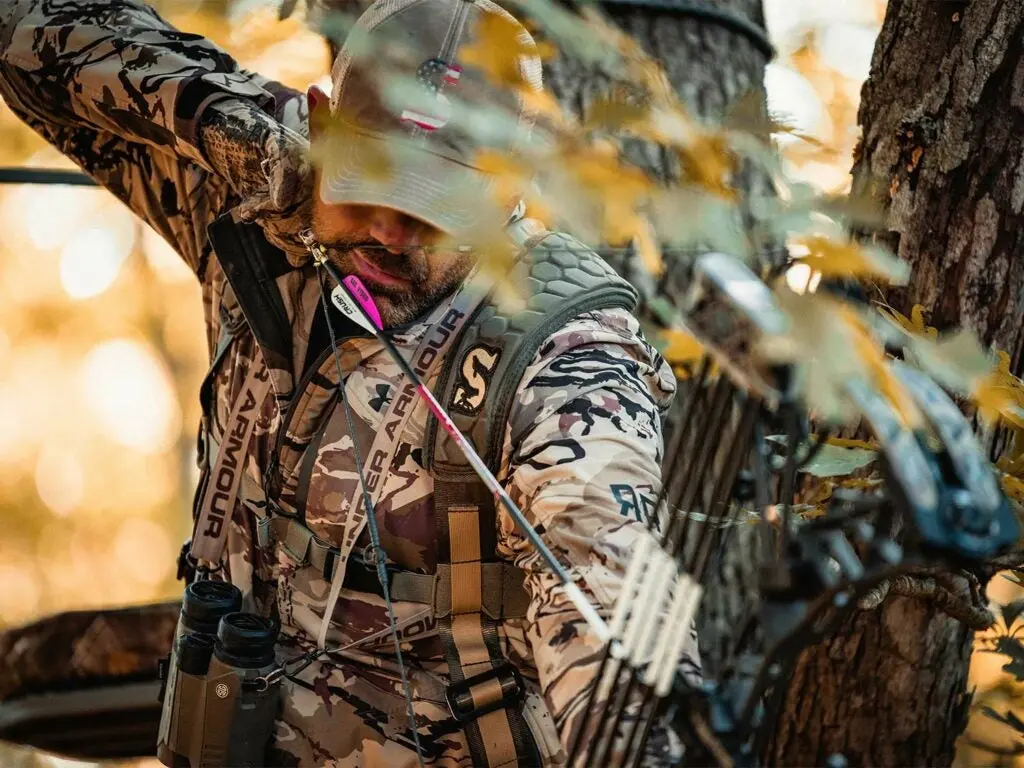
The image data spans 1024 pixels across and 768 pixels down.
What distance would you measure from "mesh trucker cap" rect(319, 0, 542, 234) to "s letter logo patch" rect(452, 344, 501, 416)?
276 millimetres

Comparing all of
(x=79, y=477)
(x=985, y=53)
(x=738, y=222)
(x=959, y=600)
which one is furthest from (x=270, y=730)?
(x=79, y=477)

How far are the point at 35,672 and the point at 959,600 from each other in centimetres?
274

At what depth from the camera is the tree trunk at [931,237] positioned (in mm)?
2297

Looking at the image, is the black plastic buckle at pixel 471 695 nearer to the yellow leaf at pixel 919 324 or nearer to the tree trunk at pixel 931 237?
the tree trunk at pixel 931 237

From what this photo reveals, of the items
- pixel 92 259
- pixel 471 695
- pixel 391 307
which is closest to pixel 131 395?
pixel 92 259

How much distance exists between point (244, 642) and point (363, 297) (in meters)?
0.70

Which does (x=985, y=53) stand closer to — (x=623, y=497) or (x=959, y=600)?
(x=959, y=600)

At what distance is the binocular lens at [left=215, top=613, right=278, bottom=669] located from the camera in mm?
2113

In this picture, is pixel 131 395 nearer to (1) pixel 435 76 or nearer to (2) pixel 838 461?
(1) pixel 435 76

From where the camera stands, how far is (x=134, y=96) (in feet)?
8.52

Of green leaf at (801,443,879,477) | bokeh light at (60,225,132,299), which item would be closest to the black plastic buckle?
green leaf at (801,443,879,477)

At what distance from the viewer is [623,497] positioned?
1.77 metres

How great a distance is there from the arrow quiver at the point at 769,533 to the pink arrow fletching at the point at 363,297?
0.86m

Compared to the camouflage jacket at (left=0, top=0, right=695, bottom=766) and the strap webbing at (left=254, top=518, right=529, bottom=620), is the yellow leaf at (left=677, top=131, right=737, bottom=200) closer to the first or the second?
the camouflage jacket at (left=0, top=0, right=695, bottom=766)
